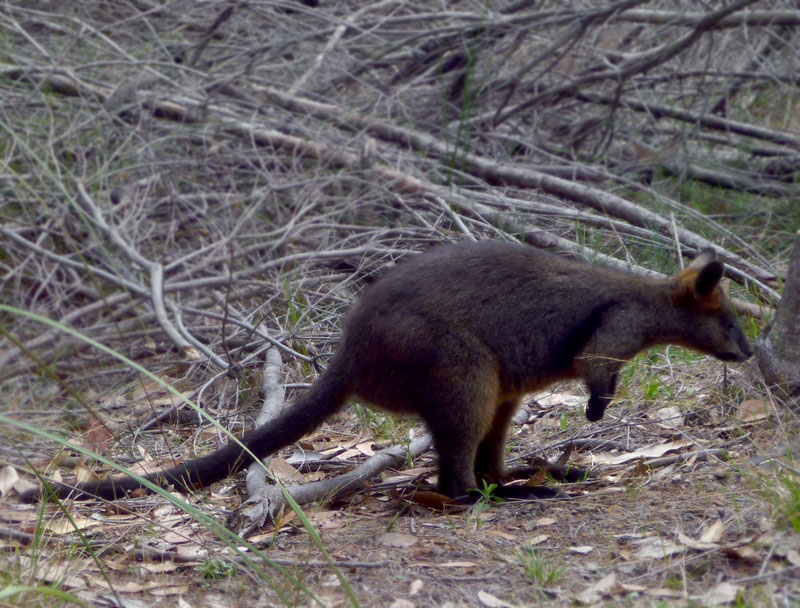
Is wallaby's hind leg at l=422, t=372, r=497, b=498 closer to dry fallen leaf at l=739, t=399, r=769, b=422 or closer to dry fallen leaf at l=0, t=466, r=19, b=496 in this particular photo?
dry fallen leaf at l=739, t=399, r=769, b=422

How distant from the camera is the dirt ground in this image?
3.00 meters

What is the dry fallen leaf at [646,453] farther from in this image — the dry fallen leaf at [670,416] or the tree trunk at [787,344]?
the tree trunk at [787,344]

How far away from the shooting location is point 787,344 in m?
4.29

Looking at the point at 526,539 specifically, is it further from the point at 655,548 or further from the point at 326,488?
the point at 326,488

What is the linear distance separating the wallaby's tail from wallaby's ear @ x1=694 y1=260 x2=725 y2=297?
1724mm

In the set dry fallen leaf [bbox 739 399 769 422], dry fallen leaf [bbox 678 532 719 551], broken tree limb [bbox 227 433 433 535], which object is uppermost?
dry fallen leaf [bbox 739 399 769 422]

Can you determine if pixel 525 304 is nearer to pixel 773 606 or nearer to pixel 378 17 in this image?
pixel 773 606

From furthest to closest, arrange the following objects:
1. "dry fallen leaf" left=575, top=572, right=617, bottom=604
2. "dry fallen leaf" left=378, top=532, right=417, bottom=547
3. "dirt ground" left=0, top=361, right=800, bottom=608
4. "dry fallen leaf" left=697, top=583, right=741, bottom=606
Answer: "dry fallen leaf" left=378, top=532, right=417, bottom=547
"dirt ground" left=0, top=361, right=800, bottom=608
"dry fallen leaf" left=575, top=572, right=617, bottom=604
"dry fallen leaf" left=697, top=583, right=741, bottom=606

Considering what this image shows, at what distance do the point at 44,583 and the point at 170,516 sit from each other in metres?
0.91

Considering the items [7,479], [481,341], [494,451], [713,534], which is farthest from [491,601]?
[7,479]

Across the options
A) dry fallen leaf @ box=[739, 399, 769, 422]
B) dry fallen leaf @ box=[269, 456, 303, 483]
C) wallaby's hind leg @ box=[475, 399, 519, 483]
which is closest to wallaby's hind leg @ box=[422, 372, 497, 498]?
wallaby's hind leg @ box=[475, 399, 519, 483]

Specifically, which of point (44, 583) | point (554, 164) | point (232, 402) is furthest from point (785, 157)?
point (44, 583)

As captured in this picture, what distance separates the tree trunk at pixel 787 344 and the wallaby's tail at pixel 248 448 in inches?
80.1

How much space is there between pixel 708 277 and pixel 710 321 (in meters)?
0.34
